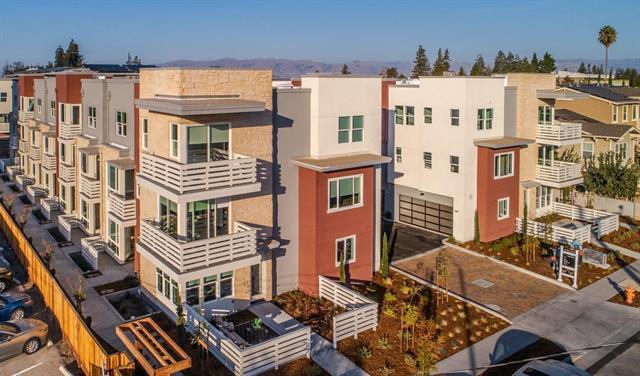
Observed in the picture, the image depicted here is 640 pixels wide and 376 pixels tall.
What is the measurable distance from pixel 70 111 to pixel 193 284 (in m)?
19.6

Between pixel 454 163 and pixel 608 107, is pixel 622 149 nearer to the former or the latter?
pixel 608 107

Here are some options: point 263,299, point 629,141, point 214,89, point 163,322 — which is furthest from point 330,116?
point 629,141

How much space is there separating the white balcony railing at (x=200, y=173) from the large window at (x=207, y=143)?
2.90 ft

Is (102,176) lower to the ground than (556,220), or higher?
higher

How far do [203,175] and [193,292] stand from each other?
4720 millimetres

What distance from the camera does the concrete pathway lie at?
18.5 m

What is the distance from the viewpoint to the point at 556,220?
35.3 metres

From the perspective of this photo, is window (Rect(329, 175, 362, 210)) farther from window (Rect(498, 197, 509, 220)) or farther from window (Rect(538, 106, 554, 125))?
window (Rect(538, 106, 554, 125))

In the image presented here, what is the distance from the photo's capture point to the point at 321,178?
23188mm

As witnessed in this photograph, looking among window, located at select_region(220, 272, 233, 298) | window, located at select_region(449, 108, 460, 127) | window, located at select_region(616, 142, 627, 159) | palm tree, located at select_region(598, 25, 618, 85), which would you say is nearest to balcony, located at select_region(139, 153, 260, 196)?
window, located at select_region(220, 272, 233, 298)

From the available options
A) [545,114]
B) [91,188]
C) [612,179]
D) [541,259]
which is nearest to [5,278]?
[91,188]

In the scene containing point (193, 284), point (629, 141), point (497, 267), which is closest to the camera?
point (193, 284)

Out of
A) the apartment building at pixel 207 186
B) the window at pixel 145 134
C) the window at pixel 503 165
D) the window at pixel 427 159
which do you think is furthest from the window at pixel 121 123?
the window at pixel 503 165

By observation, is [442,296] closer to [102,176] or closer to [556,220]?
[556,220]
